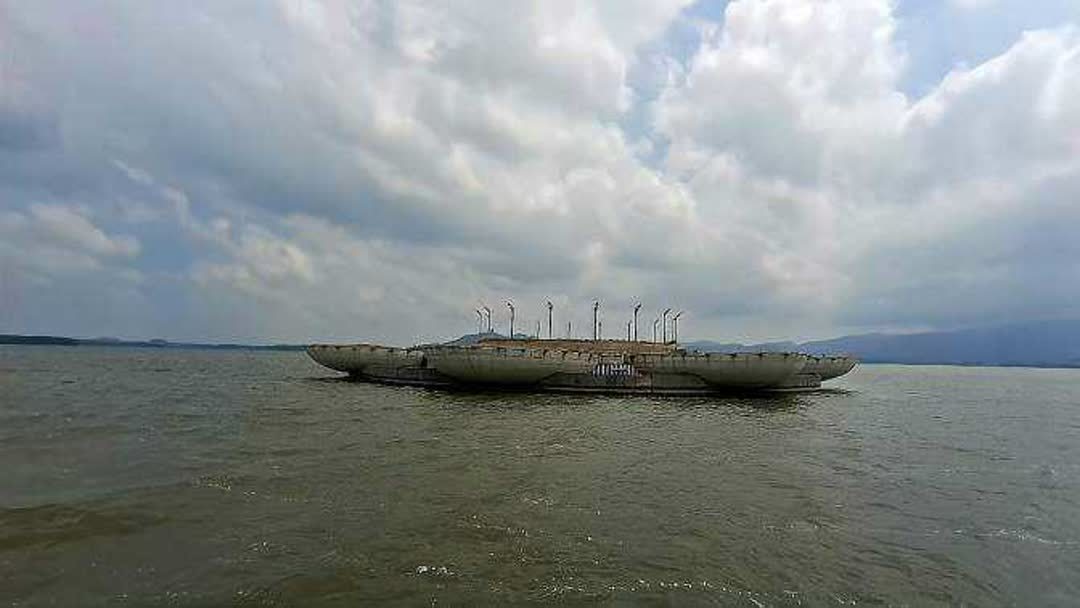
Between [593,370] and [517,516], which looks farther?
[593,370]

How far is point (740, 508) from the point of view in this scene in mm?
15180

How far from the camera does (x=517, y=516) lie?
45.5 feet

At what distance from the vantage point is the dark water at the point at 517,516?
9859 millimetres

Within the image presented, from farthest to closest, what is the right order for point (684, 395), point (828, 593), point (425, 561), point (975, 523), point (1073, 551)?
point (684, 395)
point (975, 523)
point (1073, 551)
point (425, 561)
point (828, 593)

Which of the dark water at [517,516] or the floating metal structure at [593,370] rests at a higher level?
the floating metal structure at [593,370]

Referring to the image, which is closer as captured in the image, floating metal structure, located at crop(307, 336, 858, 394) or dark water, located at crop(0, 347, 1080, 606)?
dark water, located at crop(0, 347, 1080, 606)

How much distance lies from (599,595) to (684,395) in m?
45.6

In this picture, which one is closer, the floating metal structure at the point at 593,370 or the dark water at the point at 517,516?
the dark water at the point at 517,516

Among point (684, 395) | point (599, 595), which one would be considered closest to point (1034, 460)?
point (599, 595)

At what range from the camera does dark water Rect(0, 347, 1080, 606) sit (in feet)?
32.3

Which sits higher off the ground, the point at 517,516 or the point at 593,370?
the point at 593,370

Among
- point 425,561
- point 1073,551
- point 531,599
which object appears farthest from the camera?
point 1073,551

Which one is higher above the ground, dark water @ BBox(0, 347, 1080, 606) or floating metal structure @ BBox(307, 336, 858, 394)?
floating metal structure @ BBox(307, 336, 858, 394)

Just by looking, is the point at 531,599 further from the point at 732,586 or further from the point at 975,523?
the point at 975,523
